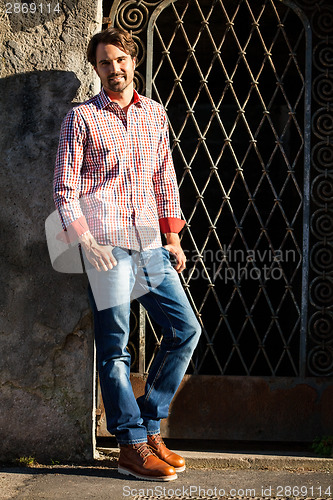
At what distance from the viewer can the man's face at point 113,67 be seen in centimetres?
330

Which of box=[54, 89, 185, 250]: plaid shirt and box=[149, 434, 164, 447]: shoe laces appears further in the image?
box=[149, 434, 164, 447]: shoe laces

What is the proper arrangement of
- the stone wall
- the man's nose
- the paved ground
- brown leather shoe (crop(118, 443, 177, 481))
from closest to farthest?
the paved ground → brown leather shoe (crop(118, 443, 177, 481)) → the man's nose → the stone wall

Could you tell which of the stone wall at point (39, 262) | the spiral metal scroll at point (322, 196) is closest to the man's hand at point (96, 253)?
the stone wall at point (39, 262)

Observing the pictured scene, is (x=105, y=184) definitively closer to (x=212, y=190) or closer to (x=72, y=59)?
(x=72, y=59)

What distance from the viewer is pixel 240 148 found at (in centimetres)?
741

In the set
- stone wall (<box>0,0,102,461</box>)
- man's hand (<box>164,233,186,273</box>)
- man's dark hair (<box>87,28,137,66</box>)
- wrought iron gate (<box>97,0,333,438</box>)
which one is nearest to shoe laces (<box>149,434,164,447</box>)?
stone wall (<box>0,0,102,461</box>)

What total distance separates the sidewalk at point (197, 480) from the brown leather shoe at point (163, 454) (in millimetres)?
52

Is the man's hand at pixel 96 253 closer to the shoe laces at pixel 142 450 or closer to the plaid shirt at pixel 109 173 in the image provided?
the plaid shirt at pixel 109 173

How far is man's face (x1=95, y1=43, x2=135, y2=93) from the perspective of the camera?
10.8 ft

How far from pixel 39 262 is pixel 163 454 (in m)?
1.27

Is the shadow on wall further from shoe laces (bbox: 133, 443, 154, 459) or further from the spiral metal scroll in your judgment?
the spiral metal scroll

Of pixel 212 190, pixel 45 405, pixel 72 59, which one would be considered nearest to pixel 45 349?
pixel 45 405

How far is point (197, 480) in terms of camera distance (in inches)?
129

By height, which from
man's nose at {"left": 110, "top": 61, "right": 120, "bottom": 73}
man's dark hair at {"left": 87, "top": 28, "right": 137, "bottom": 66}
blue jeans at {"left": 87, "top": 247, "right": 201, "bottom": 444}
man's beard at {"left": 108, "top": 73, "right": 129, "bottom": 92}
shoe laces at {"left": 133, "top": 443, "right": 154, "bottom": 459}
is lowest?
shoe laces at {"left": 133, "top": 443, "right": 154, "bottom": 459}
